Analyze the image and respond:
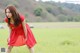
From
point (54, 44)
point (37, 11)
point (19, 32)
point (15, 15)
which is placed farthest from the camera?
point (37, 11)

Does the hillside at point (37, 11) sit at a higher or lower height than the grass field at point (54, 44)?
lower

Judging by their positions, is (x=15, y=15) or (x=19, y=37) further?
(x=19, y=37)

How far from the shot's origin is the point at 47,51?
31.5ft

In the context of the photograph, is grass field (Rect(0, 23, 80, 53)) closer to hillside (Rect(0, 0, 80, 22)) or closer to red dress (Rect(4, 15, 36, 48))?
red dress (Rect(4, 15, 36, 48))

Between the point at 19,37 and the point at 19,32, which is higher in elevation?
the point at 19,32

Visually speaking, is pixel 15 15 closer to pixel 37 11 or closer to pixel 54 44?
pixel 54 44

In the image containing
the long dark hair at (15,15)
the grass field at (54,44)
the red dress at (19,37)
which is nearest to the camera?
the long dark hair at (15,15)

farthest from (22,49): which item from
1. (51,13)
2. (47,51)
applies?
(51,13)

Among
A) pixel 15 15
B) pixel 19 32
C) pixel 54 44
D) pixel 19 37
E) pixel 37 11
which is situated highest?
pixel 15 15

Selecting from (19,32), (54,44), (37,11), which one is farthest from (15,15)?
(37,11)

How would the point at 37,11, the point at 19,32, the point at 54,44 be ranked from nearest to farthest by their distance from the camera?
the point at 19,32 → the point at 54,44 → the point at 37,11

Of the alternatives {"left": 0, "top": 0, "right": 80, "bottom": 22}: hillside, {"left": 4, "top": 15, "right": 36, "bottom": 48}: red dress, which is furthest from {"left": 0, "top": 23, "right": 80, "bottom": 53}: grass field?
{"left": 0, "top": 0, "right": 80, "bottom": 22}: hillside

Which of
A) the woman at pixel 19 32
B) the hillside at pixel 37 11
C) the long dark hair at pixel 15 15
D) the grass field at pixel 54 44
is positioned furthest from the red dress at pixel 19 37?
the hillside at pixel 37 11

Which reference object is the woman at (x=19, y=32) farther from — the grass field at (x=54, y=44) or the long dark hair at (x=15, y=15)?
the grass field at (x=54, y=44)
